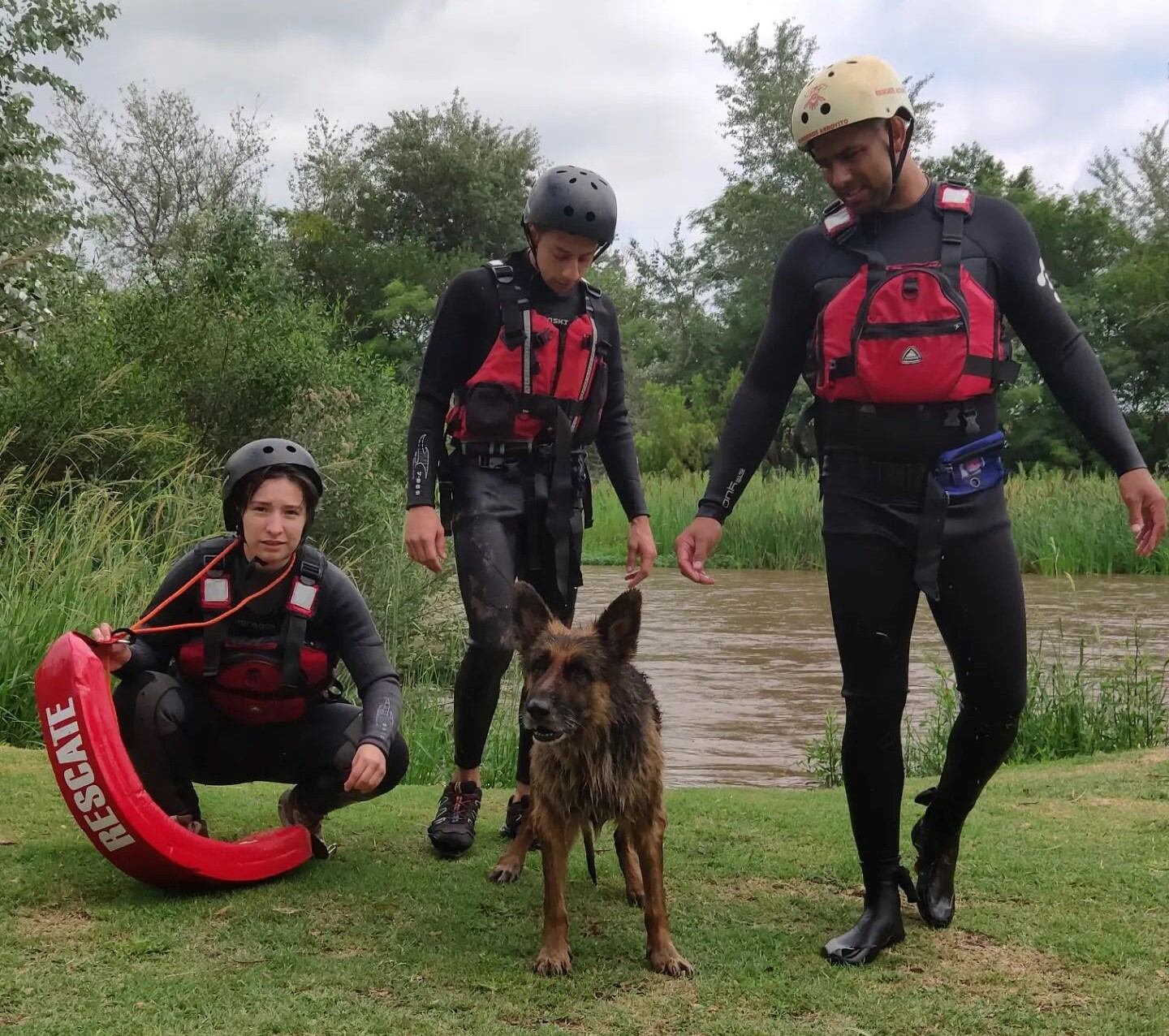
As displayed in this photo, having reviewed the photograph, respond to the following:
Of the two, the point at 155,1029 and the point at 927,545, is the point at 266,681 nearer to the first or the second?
the point at 155,1029

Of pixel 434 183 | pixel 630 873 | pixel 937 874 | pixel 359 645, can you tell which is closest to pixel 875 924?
pixel 937 874

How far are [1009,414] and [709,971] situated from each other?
117 feet

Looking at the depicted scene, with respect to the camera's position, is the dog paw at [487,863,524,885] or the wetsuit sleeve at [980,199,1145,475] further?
the dog paw at [487,863,524,885]

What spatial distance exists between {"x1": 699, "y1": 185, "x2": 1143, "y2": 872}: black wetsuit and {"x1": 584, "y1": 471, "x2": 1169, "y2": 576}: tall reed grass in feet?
41.1

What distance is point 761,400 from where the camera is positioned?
4.36 meters

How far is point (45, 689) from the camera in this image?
4.19 meters

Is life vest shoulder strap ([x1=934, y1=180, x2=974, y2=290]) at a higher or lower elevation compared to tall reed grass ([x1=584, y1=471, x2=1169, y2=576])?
→ higher

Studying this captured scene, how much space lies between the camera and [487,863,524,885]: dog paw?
4.70 metres

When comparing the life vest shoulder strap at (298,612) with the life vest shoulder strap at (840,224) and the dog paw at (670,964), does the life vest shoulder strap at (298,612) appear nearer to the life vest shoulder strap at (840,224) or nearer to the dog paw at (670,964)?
the dog paw at (670,964)

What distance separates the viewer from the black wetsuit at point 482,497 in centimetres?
492

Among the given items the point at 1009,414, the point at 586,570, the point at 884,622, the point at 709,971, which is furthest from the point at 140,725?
the point at 1009,414

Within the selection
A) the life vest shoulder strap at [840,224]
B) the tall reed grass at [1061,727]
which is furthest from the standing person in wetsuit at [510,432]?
the tall reed grass at [1061,727]

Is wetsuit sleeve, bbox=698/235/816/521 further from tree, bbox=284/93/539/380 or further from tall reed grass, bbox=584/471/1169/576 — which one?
tree, bbox=284/93/539/380

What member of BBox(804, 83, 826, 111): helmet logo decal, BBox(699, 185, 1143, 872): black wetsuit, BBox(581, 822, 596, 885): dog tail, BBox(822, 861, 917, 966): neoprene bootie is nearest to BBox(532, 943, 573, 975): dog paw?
BBox(581, 822, 596, 885): dog tail
